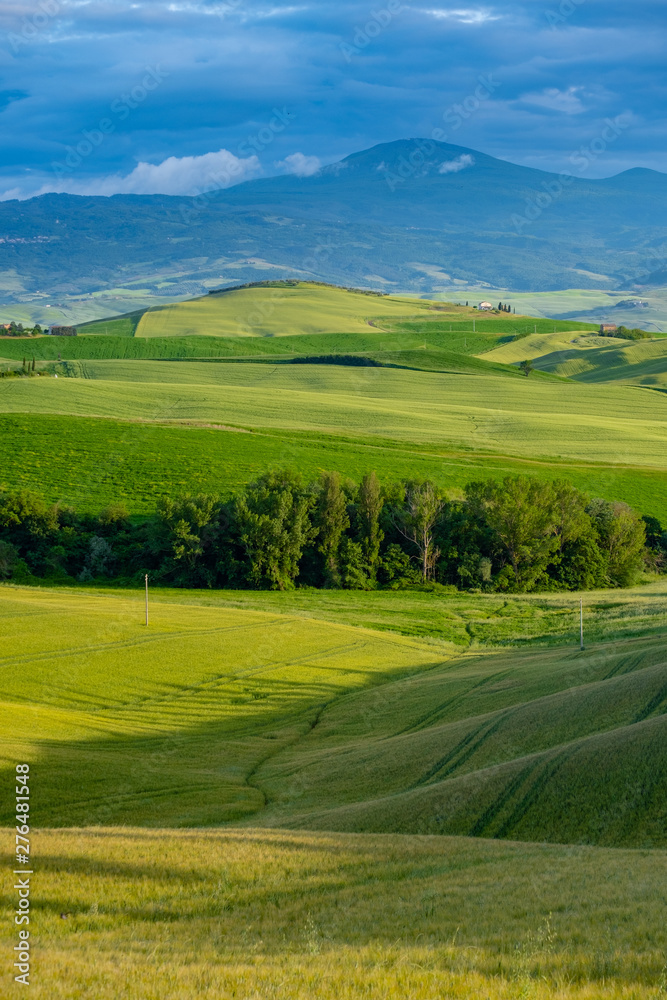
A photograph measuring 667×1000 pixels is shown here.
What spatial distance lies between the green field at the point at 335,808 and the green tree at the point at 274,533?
22587 millimetres

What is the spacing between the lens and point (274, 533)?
7519 cm

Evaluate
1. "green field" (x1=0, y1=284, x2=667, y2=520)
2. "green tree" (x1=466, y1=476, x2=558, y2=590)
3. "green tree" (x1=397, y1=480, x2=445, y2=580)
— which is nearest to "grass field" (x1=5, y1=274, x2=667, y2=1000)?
"green field" (x1=0, y1=284, x2=667, y2=520)

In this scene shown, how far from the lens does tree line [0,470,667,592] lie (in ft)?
248

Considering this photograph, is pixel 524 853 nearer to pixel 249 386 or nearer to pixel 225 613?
pixel 225 613

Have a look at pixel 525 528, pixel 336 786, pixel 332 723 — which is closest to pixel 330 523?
pixel 525 528

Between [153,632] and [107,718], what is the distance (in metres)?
13.6

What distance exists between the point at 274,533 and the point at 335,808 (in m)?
52.0

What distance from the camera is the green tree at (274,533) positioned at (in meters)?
75.4

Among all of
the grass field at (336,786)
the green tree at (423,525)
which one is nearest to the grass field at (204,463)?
the grass field at (336,786)

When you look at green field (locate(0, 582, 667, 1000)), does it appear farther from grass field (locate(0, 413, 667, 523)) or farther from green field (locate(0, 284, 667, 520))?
green field (locate(0, 284, 667, 520))

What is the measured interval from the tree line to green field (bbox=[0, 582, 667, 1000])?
2293 cm

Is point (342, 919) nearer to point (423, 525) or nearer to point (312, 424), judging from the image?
point (423, 525)

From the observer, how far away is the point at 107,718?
35906mm

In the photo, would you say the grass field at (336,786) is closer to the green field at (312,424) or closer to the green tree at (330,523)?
the green field at (312,424)
